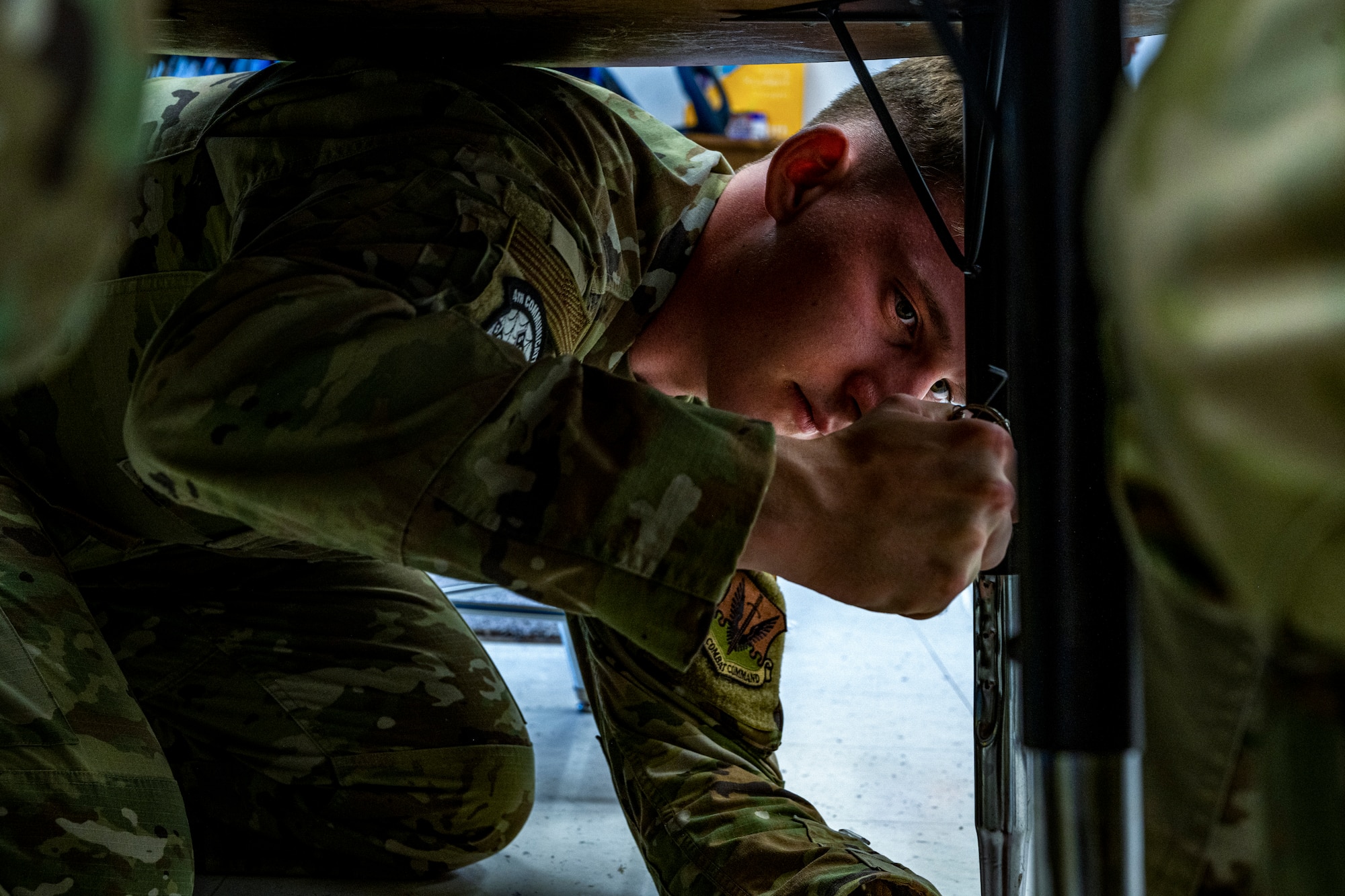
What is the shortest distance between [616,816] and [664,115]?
2.44 meters

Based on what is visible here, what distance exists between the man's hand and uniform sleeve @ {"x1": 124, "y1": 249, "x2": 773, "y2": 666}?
29mm

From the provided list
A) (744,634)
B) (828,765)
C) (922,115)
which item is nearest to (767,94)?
(922,115)

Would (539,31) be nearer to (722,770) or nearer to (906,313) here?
(906,313)

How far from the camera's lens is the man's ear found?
1097 millimetres

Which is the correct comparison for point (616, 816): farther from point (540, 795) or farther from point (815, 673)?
point (815, 673)

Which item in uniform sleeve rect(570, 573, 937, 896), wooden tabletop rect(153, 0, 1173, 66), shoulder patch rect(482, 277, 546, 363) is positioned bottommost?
uniform sleeve rect(570, 573, 937, 896)

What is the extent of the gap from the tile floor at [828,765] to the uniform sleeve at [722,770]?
116 millimetres

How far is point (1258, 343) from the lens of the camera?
0.48ft

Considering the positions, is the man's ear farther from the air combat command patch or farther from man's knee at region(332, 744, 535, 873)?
man's knee at region(332, 744, 535, 873)

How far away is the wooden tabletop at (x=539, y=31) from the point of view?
32.6 inches

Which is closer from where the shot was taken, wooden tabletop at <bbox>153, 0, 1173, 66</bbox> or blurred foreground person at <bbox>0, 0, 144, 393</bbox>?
blurred foreground person at <bbox>0, 0, 144, 393</bbox>

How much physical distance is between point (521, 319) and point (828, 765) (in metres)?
0.80

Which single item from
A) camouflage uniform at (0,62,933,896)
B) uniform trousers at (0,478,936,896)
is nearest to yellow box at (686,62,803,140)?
camouflage uniform at (0,62,933,896)

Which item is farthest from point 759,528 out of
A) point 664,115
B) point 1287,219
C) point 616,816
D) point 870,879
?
point 664,115
